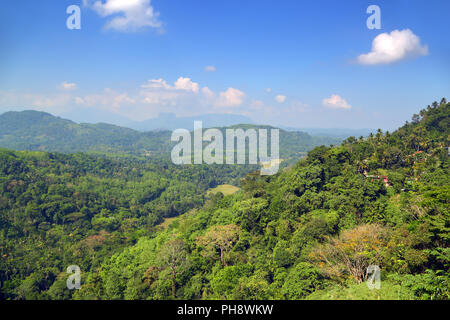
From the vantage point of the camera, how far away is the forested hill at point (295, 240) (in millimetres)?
11938

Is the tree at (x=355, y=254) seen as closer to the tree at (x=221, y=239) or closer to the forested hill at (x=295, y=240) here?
the forested hill at (x=295, y=240)

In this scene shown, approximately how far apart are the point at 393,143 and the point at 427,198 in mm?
23688

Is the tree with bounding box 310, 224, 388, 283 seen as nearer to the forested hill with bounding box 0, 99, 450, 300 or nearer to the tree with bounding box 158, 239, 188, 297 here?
the forested hill with bounding box 0, 99, 450, 300

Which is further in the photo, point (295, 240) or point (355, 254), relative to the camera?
point (295, 240)

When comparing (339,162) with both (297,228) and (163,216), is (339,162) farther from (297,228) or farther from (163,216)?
(163,216)

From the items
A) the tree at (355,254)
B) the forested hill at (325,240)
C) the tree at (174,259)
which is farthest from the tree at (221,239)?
the tree at (355,254)

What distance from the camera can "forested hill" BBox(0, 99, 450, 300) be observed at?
11.9 meters

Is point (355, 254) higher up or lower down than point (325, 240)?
higher up

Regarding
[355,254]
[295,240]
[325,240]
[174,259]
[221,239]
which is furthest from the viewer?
[221,239]

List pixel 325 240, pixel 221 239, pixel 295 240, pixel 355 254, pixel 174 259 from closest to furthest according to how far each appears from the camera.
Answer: pixel 355 254, pixel 325 240, pixel 295 240, pixel 174 259, pixel 221 239

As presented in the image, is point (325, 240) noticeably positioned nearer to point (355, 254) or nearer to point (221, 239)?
point (355, 254)

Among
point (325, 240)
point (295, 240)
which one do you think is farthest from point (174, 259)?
point (325, 240)

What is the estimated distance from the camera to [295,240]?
58.8ft
